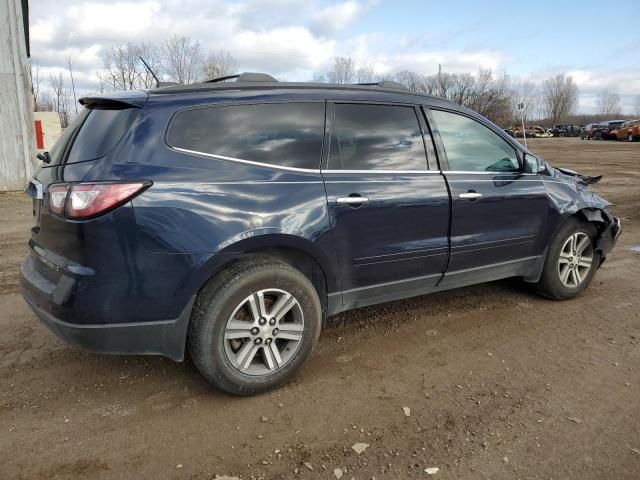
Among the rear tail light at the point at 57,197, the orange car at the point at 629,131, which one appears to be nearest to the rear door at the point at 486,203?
the rear tail light at the point at 57,197

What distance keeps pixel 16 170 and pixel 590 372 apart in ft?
41.0

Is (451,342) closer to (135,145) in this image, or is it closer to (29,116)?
(135,145)

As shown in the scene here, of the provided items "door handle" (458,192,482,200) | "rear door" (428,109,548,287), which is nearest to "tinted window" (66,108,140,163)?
"rear door" (428,109,548,287)

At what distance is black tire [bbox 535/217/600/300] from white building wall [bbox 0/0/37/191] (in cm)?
1174

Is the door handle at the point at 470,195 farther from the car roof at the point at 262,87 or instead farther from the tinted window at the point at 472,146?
the car roof at the point at 262,87

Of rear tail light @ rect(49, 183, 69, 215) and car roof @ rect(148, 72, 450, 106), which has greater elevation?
car roof @ rect(148, 72, 450, 106)

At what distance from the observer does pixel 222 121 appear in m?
2.85

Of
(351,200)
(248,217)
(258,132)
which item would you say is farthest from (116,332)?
(351,200)

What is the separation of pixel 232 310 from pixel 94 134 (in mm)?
1252

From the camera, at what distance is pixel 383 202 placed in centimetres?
324

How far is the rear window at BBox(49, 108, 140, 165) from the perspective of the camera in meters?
2.63

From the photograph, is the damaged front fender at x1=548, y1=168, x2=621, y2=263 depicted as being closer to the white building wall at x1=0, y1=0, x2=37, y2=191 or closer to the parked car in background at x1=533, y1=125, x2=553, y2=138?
the white building wall at x1=0, y1=0, x2=37, y2=191

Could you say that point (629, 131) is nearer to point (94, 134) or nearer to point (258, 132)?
point (258, 132)

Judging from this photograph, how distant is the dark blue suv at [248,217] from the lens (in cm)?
254
